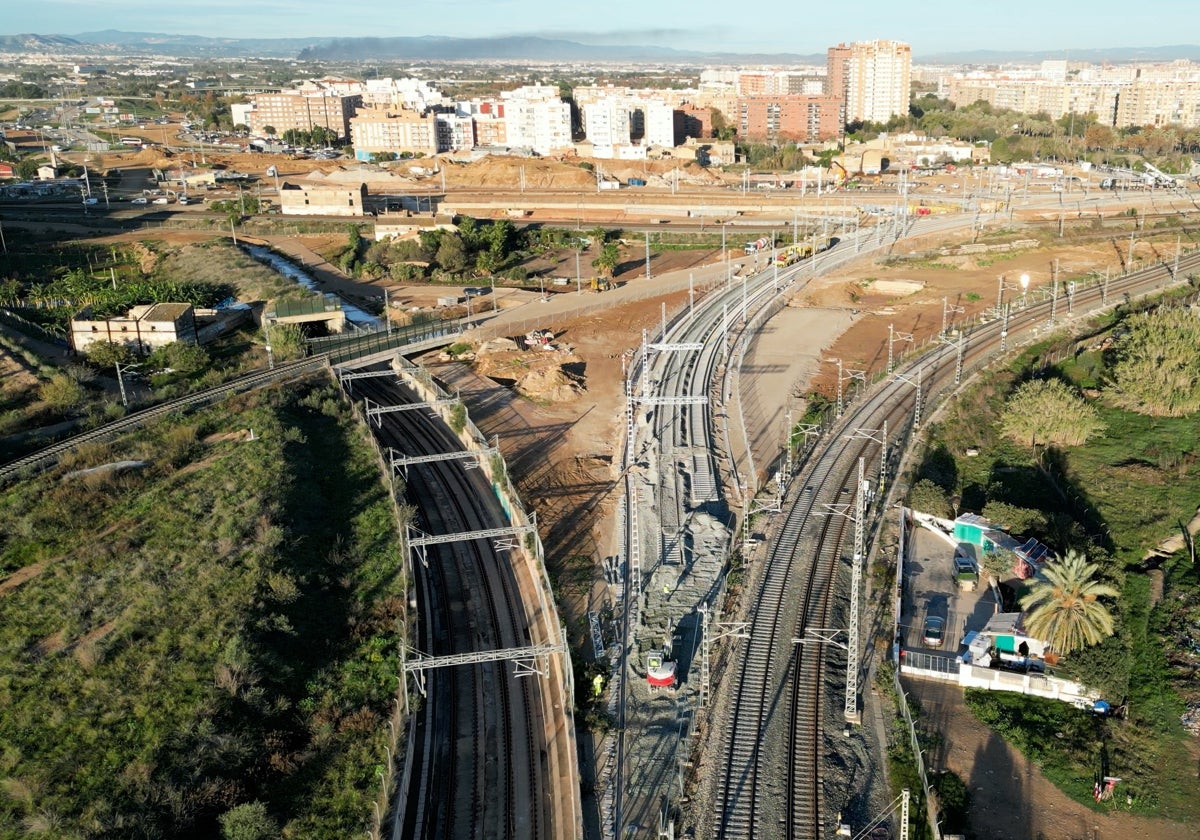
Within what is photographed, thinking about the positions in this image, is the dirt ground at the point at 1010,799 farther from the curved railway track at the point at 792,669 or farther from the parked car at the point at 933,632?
the curved railway track at the point at 792,669

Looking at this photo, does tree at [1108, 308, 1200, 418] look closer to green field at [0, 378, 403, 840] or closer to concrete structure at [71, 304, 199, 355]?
green field at [0, 378, 403, 840]

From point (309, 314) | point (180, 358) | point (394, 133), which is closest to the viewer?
point (180, 358)

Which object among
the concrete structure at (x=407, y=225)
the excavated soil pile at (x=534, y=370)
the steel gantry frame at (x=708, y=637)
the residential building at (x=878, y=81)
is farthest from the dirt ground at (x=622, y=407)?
the residential building at (x=878, y=81)

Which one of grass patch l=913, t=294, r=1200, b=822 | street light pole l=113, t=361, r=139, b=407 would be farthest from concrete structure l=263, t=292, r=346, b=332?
grass patch l=913, t=294, r=1200, b=822

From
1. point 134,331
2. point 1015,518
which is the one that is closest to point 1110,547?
point 1015,518

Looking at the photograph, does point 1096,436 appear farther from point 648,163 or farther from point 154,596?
point 648,163

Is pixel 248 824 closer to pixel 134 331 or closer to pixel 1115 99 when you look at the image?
pixel 134 331
